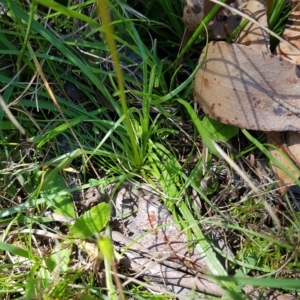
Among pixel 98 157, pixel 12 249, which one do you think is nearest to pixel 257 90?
pixel 98 157

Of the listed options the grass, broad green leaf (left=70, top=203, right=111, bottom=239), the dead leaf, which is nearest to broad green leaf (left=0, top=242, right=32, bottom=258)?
the grass

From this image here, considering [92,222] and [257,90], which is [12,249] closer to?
[92,222]

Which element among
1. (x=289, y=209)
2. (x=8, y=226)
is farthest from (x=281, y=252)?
(x=8, y=226)

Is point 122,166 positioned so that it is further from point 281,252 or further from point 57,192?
point 281,252

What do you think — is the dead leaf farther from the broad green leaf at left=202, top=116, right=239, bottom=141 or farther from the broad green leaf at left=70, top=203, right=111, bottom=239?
the broad green leaf at left=202, top=116, right=239, bottom=141

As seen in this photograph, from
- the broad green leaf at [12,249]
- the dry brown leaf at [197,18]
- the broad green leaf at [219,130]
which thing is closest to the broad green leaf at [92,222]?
the broad green leaf at [12,249]

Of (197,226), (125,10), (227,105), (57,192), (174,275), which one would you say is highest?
(125,10)
